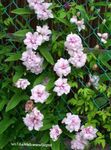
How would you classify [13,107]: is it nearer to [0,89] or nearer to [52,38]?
[0,89]

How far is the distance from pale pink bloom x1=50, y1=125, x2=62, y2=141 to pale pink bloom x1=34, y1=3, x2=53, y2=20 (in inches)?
30.1

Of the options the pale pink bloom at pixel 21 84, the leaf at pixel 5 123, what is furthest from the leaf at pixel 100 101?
the leaf at pixel 5 123

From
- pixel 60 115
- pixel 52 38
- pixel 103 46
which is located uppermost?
pixel 52 38

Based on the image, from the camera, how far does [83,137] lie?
3.09 metres

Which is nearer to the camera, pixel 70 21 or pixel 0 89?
pixel 70 21

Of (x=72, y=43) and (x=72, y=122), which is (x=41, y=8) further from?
(x=72, y=122)

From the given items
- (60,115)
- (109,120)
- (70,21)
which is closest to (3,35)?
(70,21)

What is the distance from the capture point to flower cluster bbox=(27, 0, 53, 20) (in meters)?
3.00

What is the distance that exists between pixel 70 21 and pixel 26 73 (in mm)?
488

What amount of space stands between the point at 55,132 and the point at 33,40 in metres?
0.65

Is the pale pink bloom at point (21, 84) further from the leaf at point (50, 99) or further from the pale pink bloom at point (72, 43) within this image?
the pale pink bloom at point (72, 43)

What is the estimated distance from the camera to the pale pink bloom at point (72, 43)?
116 inches

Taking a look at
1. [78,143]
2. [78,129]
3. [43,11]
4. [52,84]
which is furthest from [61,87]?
[43,11]

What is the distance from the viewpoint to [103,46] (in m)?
3.12
